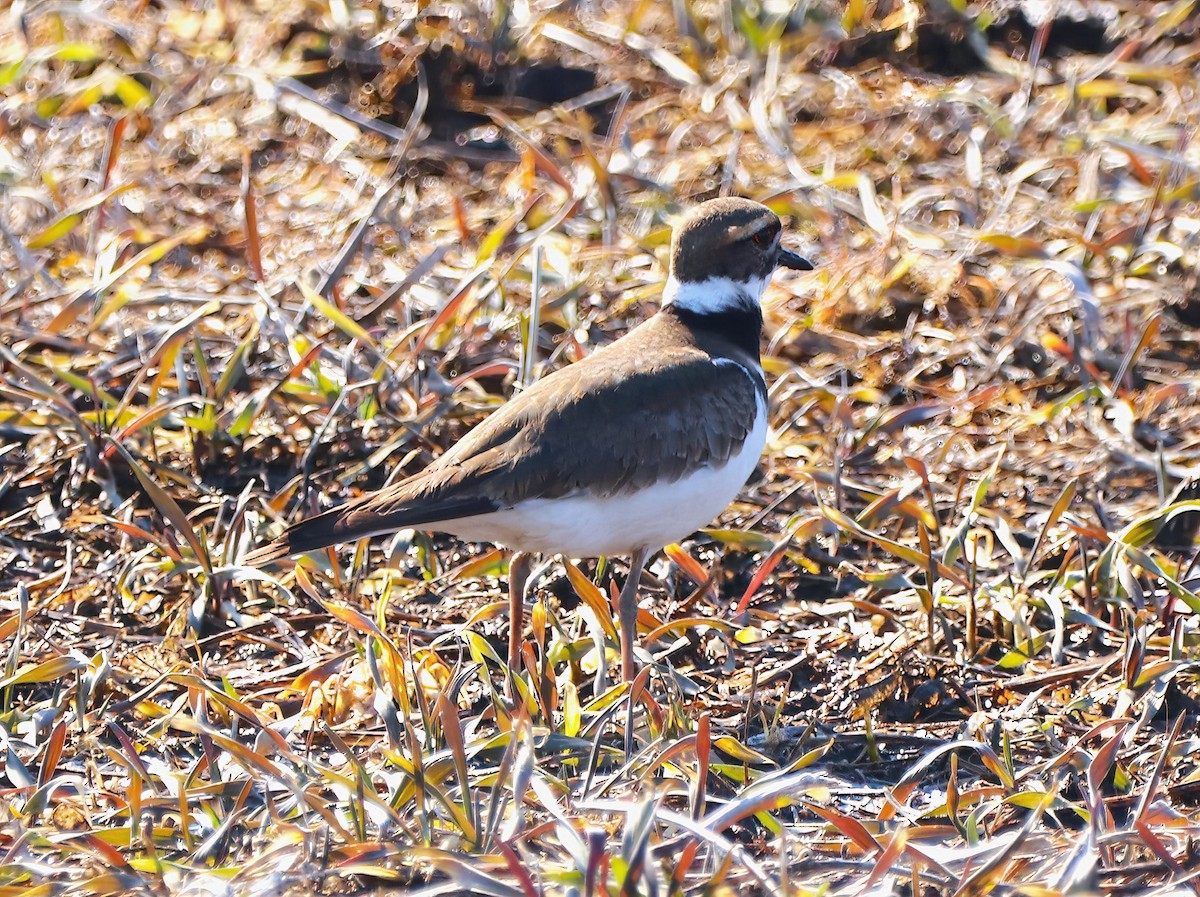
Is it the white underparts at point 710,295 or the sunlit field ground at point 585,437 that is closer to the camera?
the sunlit field ground at point 585,437

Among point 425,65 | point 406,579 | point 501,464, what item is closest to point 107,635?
point 406,579

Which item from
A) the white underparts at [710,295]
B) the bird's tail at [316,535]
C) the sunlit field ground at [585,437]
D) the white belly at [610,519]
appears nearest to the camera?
the sunlit field ground at [585,437]

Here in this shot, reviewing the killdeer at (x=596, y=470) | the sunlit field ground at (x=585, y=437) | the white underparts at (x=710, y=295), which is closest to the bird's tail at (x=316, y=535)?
the killdeer at (x=596, y=470)

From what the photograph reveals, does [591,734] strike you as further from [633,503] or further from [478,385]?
[478,385]

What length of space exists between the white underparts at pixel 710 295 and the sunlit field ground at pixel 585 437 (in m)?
0.54

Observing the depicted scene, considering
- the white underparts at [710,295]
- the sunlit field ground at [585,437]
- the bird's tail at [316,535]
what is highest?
the white underparts at [710,295]

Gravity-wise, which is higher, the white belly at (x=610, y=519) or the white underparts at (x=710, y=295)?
the white underparts at (x=710, y=295)

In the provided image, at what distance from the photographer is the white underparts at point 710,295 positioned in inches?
187

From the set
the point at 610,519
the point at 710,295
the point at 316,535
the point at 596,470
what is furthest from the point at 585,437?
the point at 710,295

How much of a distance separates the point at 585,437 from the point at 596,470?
0.31 feet

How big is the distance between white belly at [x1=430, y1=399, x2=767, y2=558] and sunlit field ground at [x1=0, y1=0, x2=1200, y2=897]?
0.23 m

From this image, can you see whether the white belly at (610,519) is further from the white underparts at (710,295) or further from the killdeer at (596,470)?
the white underparts at (710,295)

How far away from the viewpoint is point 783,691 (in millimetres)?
4129

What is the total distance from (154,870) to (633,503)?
155cm
